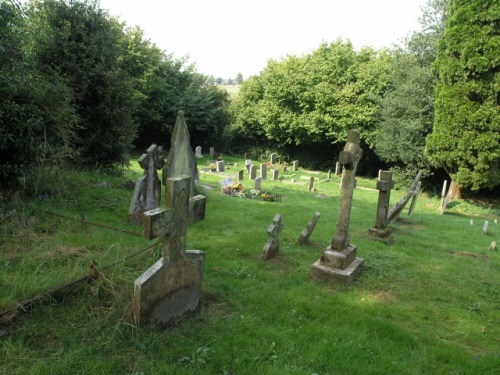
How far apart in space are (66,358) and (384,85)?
2494 centimetres

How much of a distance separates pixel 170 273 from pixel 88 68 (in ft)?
29.8

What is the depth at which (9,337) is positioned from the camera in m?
3.07

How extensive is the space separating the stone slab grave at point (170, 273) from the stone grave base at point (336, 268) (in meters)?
2.28

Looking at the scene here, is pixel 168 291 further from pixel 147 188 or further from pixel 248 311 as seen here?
pixel 147 188

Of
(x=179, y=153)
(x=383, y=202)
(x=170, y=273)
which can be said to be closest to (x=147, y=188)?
(x=179, y=153)

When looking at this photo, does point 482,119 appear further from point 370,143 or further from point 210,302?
point 210,302

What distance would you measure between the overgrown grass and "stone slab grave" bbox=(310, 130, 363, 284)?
19 centimetres

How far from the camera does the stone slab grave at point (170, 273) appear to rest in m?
3.49

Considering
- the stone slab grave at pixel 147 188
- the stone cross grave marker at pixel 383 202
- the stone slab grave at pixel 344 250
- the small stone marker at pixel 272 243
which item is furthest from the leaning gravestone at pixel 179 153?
the stone cross grave marker at pixel 383 202

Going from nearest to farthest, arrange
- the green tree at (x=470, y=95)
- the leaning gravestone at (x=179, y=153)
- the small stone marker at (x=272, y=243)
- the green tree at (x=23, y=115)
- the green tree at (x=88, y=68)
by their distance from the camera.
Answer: the small stone marker at (x=272, y=243) → the green tree at (x=23, y=115) → the leaning gravestone at (x=179, y=153) → the green tree at (x=88, y=68) → the green tree at (x=470, y=95)

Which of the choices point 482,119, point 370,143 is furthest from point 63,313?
point 370,143

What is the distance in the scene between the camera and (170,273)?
3.79 m

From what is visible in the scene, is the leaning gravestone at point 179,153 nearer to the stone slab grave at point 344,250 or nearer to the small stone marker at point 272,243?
the small stone marker at point 272,243

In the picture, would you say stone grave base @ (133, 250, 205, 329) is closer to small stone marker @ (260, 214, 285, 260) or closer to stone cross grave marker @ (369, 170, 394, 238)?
small stone marker @ (260, 214, 285, 260)
